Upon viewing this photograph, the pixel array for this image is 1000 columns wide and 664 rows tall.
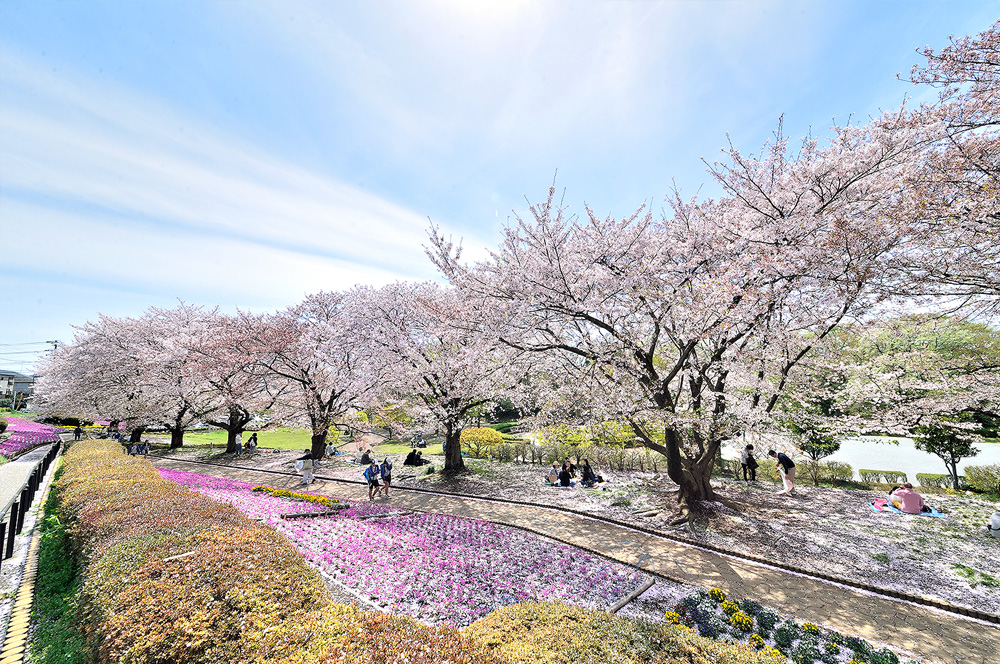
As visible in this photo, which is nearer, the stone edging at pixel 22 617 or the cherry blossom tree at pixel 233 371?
the stone edging at pixel 22 617

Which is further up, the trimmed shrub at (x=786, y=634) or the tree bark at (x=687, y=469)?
the tree bark at (x=687, y=469)

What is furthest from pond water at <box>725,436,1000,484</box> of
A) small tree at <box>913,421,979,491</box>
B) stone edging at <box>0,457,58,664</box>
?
stone edging at <box>0,457,58,664</box>

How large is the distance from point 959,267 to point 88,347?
4006cm

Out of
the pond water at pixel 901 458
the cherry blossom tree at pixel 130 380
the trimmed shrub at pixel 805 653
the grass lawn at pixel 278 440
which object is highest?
the cherry blossom tree at pixel 130 380

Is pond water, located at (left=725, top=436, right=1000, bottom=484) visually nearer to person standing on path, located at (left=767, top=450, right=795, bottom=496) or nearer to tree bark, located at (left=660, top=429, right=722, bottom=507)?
person standing on path, located at (left=767, top=450, right=795, bottom=496)

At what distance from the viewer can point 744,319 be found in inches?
323

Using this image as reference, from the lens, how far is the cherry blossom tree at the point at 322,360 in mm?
18156

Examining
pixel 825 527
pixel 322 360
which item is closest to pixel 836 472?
pixel 825 527

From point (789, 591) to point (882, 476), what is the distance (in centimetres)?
1408

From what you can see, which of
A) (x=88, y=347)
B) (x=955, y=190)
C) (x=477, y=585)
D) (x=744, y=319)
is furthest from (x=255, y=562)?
(x=88, y=347)

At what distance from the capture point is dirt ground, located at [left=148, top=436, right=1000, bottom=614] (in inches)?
268

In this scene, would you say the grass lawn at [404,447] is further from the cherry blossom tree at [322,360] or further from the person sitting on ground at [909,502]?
the person sitting on ground at [909,502]

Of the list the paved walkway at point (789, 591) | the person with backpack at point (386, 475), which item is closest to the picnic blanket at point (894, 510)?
the paved walkway at point (789, 591)

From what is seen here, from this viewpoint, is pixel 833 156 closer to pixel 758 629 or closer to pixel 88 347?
pixel 758 629
